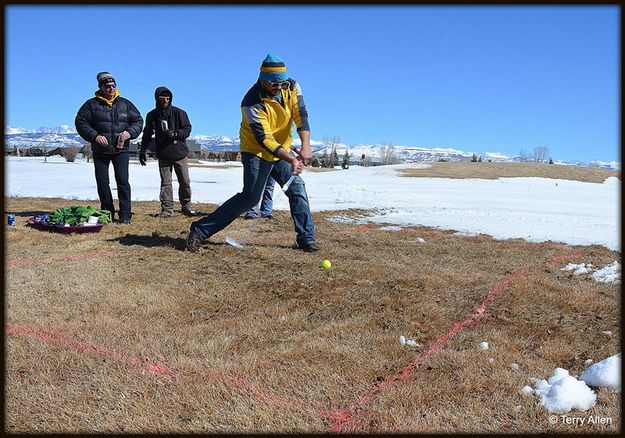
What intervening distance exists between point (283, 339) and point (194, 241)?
2.59m

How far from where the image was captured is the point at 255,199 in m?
5.24

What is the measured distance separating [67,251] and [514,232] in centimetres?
594

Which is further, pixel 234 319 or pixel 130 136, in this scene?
pixel 130 136

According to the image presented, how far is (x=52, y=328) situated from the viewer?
3.01m

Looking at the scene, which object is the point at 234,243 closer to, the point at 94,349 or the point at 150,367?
the point at 94,349

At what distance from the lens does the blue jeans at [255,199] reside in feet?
17.0

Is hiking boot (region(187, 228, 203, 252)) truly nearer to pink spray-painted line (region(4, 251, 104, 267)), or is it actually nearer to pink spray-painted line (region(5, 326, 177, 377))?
pink spray-painted line (region(4, 251, 104, 267))

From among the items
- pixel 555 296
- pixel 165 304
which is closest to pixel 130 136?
pixel 165 304

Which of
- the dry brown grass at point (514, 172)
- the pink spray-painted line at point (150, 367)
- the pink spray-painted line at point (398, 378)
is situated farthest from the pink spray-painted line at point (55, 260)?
the dry brown grass at point (514, 172)

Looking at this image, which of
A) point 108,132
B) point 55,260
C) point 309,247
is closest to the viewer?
point 55,260

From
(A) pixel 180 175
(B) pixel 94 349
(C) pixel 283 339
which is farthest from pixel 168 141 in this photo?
(C) pixel 283 339

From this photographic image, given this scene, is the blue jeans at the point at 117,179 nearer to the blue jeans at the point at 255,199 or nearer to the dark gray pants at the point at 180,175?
the dark gray pants at the point at 180,175

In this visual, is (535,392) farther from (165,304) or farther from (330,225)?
(330,225)

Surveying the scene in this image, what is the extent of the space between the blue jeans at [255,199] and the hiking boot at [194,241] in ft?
0.12
